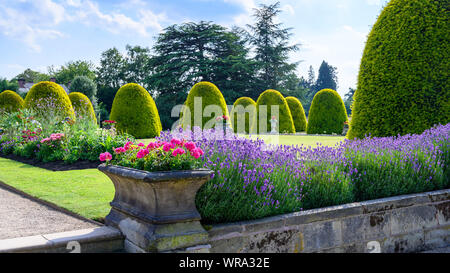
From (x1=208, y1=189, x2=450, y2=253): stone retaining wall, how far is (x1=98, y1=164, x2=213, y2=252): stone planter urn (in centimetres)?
22

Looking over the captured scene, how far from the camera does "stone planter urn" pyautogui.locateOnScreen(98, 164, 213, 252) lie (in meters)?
2.91

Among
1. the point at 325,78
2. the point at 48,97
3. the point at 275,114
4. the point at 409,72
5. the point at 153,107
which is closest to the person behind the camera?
the point at 409,72

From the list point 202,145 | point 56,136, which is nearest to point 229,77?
point 56,136

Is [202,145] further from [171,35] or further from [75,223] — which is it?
[171,35]

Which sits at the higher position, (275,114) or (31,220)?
(275,114)

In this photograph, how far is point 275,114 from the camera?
20391mm

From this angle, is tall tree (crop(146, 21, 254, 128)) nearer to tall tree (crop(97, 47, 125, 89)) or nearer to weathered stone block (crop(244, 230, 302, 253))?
tall tree (crop(97, 47, 125, 89))

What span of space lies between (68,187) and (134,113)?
11408 mm

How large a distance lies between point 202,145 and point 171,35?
2992 cm

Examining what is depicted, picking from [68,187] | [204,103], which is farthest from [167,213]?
[204,103]

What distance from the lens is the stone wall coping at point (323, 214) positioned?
321 centimetres

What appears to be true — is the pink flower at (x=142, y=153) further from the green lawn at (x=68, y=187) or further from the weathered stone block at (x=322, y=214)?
the weathered stone block at (x=322, y=214)

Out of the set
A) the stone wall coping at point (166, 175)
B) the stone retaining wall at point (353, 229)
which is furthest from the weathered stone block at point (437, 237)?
the stone wall coping at point (166, 175)

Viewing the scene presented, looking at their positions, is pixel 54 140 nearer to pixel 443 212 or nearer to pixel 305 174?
pixel 305 174
